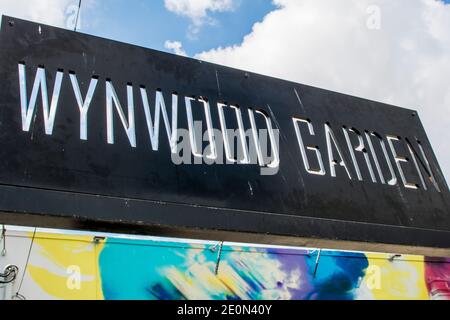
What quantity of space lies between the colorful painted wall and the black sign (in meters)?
5.88

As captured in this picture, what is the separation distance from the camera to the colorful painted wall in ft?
23.0

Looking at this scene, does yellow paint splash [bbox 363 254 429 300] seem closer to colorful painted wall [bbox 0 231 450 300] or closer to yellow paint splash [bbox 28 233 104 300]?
colorful painted wall [bbox 0 231 450 300]

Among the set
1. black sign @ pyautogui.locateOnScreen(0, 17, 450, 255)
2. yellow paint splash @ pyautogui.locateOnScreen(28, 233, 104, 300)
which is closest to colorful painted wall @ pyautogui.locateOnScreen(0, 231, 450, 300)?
yellow paint splash @ pyautogui.locateOnScreen(28, 233, 104, 300)

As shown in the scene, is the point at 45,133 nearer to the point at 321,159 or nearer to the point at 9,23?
the point at 9,23

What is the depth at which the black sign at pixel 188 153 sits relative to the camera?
1.43 metres

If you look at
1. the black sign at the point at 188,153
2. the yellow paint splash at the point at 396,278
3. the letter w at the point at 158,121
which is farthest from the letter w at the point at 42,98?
the yellow paint splash at the point at 396,278

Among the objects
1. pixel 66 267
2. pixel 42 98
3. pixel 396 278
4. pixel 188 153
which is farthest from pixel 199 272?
pixel 42 98

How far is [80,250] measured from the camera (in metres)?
7.32

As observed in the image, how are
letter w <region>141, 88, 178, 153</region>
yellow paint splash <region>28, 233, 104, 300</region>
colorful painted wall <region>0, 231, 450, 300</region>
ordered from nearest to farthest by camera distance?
letter w <region>141, 88, 178, 153</region>, yellow paint splash <region>28, 233, 104, 300</region>, colorful painted wall <region>0, 231, 450, 300</region>

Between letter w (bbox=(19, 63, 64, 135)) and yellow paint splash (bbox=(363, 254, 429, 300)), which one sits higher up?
yellow paint splash (bbox=(363, 254, 429, 300))

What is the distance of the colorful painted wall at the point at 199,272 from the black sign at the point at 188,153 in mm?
5883

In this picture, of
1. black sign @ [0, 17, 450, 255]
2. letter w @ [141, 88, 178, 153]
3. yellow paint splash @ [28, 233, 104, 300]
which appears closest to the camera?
black sign @ [0, 17, 450, 255]

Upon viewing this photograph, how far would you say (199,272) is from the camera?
7.91 m
